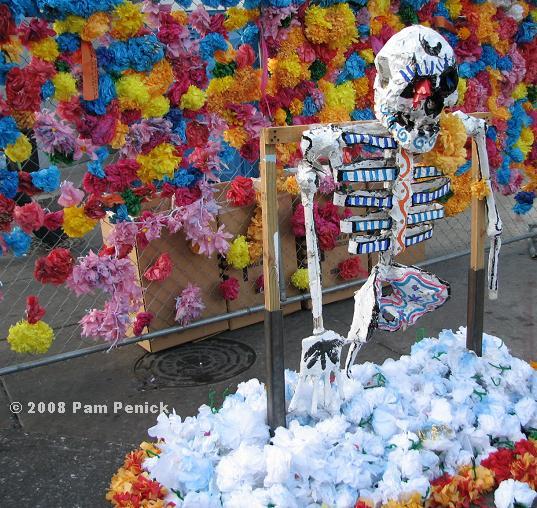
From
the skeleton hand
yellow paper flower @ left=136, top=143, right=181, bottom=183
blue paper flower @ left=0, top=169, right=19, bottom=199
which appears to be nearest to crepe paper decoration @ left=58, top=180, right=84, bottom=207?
blue paper flower @ left=0, top=169, right=19, bottom=199

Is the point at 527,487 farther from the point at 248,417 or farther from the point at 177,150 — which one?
the point at 177,150

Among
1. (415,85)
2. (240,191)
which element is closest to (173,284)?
(240,191)

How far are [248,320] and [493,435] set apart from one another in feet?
6.83

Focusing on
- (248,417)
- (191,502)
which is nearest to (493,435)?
(248,417)

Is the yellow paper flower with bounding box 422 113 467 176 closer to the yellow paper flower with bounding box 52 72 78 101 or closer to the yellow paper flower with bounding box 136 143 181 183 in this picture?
the yellow paper flower with bounding box 136 143 181 183

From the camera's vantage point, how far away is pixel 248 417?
2832mm

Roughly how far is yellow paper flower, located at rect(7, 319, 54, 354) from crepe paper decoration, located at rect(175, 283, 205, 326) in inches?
36.0

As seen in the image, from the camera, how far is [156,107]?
132 inches

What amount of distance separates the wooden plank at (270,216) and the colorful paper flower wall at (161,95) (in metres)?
0.96

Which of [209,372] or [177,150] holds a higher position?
[177,150]

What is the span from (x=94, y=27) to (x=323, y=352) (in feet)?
5.90

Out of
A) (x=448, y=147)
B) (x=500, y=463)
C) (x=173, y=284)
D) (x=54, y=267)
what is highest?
(x=448, y=147)

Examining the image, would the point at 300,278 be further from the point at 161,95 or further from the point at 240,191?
the point at 161,95

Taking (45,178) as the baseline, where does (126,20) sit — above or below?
above
